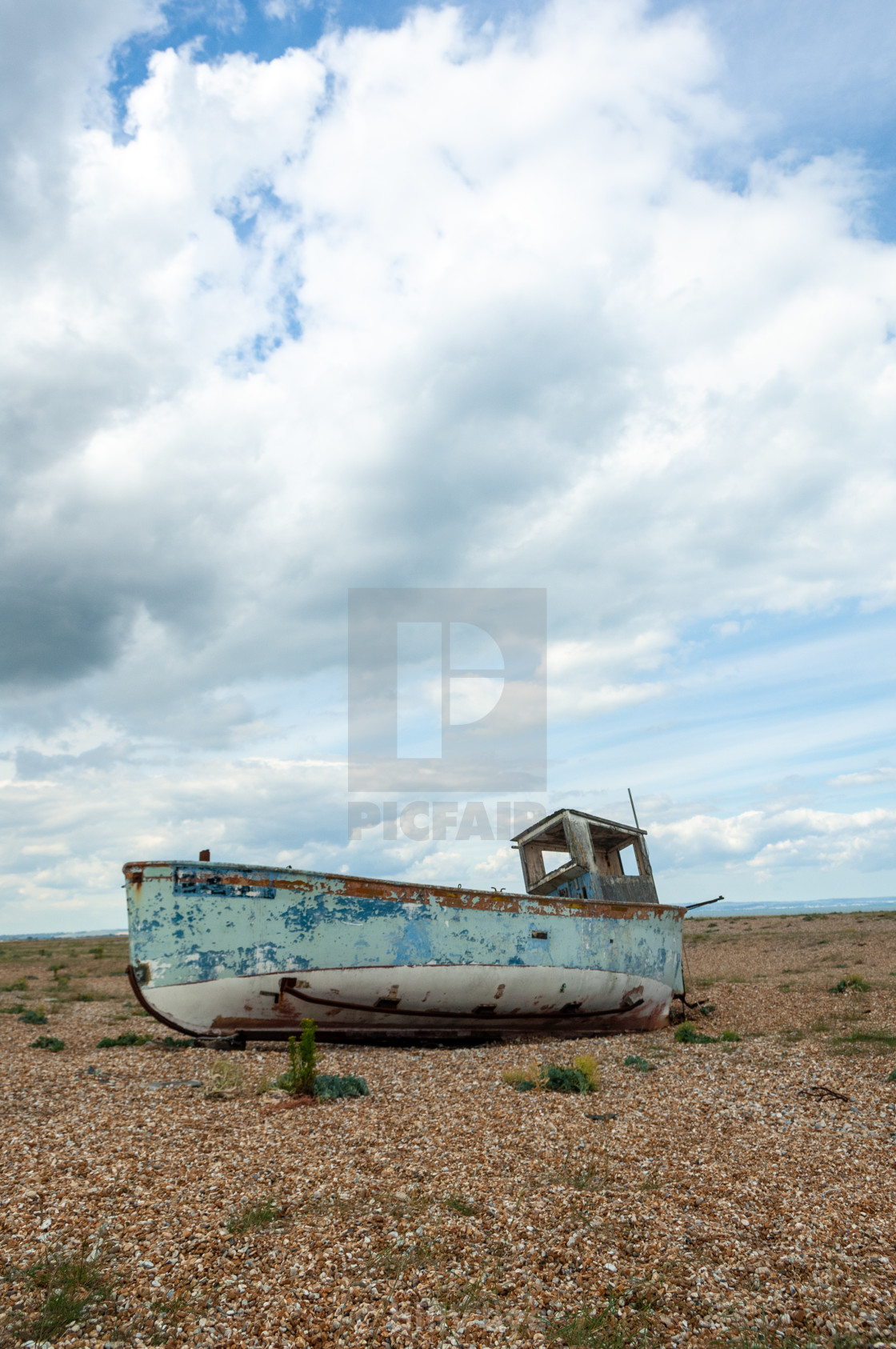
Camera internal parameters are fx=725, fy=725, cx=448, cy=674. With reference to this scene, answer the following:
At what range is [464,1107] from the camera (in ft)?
28.4

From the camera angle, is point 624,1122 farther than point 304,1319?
Yes

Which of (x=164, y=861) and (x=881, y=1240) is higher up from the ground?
(x=164, y=861)

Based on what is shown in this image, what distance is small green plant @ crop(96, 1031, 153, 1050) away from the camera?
13.2 m

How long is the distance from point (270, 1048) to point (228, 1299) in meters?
9.21

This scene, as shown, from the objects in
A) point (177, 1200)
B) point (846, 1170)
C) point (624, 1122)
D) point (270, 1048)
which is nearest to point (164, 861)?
point (270, 1048)

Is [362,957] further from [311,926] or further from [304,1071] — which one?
[304,1071]

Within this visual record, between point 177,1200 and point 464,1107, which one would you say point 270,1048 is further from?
point 177,1200

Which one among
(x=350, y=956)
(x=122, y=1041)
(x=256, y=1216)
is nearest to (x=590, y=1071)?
(x=350, y=956)

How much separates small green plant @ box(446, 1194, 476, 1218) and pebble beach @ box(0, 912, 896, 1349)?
0.02 metres

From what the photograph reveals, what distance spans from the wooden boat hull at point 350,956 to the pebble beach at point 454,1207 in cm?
134

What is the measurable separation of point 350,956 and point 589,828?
7958 millimetres

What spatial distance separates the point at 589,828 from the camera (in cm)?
1850

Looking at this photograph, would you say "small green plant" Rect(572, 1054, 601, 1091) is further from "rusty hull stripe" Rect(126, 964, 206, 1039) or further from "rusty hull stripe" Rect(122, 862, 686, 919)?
"rusty hull stripe" Rect(126, 964, 206, 1039)

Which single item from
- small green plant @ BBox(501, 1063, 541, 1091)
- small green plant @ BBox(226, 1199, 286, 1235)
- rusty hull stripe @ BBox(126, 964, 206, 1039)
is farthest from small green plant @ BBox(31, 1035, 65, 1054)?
small green plant @ BBox(226, 1199, 286, 1235)
